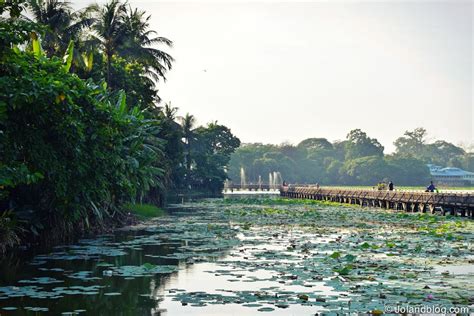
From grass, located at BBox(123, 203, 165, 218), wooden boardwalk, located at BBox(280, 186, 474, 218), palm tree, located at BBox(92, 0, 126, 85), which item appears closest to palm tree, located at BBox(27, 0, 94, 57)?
palm tree, located at BBox(92, 0, 126, 85)

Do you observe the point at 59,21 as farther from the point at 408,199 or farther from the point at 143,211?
the point at 408,199

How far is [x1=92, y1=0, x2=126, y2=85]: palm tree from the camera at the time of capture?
133ft

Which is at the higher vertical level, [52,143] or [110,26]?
[110,26]

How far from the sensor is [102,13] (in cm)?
4091

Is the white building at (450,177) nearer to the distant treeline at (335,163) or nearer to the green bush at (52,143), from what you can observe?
the distant treeline at (335,163)

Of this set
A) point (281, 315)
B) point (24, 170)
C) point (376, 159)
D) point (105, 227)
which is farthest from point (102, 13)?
point (376, 159)

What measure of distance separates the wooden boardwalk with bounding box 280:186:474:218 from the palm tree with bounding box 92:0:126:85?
23.3 m

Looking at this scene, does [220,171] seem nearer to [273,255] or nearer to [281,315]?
[273,255]

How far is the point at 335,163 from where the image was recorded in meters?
166

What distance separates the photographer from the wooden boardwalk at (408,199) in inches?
1586

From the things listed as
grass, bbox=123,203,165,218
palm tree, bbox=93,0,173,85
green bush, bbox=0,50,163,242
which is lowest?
grass, bbox=123,203,165,218

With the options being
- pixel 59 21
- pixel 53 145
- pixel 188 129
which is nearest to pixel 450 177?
pixel 188 129

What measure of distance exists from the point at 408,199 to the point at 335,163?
118 m

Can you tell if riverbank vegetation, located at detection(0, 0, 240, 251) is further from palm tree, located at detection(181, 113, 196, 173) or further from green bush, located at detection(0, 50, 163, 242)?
palm tree, located at detection(181, 113, 196, 173)
